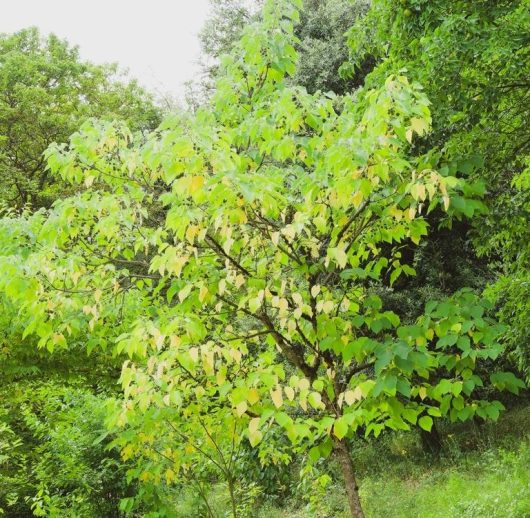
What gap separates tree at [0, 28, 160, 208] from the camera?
18.5 metres

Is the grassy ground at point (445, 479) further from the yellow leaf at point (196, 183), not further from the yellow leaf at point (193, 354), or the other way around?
the yellow leaf at point (196, 183)

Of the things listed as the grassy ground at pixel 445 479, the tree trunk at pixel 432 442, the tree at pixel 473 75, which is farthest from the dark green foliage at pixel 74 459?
the tree trunk at pixel 432 442

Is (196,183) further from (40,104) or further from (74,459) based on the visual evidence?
(40,104)

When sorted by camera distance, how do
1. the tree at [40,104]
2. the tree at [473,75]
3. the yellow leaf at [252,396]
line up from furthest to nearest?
the tree at [40,104] → the tree at [473,75] → the yellow leaf at [252,396]

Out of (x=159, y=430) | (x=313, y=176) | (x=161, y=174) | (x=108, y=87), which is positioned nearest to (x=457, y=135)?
(x=313, y=176)

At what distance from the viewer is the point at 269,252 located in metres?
3.32

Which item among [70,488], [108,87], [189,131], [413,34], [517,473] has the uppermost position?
[108,87]

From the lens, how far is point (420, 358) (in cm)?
270

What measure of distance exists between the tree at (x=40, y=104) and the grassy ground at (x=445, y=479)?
13956 millimetres

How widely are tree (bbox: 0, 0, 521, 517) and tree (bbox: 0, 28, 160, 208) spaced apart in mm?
15976

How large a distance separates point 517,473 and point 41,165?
18.5 metres

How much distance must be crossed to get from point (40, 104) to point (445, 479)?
17.6 meters

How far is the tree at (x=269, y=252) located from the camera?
8.89 ft

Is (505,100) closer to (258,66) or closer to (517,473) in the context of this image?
(258,66)
